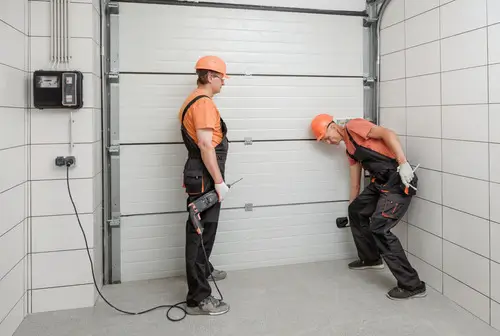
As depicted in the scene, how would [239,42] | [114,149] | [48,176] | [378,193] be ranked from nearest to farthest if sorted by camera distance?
[48,176] < [114,149] < [378,193] < [239,42]

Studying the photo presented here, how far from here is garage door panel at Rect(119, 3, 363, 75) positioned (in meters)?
3.20

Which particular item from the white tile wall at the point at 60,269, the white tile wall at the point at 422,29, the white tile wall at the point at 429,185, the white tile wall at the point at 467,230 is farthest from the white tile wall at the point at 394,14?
the white tile wall at the point at 60,269

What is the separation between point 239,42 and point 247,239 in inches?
70.8

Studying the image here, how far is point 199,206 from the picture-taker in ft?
8.61

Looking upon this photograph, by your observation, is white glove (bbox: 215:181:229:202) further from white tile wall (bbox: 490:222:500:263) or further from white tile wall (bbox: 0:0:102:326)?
white tile wall (bbox: 490:222:500:263)

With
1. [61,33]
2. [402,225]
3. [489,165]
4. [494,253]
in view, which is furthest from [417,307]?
[61,33]

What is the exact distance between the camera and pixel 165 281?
3279 millimetres

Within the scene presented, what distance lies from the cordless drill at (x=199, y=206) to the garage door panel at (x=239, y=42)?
49.5 inches

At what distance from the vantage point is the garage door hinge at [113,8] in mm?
3113

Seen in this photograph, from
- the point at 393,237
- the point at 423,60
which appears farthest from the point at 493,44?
the point at 393,237

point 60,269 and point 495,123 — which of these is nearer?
point 495,123

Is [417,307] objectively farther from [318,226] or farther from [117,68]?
[117,68]

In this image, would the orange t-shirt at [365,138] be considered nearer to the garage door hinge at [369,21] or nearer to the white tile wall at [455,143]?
the white tile wall at [455,143]

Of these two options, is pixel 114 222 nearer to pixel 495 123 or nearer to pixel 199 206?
pixel 199 206
